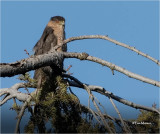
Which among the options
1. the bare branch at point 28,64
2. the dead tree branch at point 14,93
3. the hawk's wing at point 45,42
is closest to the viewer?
the bare branch at point 28,64

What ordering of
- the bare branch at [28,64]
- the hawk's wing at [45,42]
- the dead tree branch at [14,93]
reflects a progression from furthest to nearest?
the hawk's wing at [45,42]
the dead tree branch at [14,93]
the bare branch at [28,64]

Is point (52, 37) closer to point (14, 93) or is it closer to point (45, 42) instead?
point (45, 42)

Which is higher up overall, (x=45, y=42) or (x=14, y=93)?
(x=45, y=42)

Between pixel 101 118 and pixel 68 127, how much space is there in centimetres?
54

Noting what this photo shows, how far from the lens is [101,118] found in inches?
144

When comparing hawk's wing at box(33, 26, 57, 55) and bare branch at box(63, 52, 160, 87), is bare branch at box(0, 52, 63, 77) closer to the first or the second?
bare branch at box(63, 52, 160, 87)

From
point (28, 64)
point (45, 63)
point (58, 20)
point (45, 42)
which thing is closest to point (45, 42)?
point (45, 42)

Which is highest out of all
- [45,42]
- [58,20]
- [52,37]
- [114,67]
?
[58,20]

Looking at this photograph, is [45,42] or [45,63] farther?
[45,42]

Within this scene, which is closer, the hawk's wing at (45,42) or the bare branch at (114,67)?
the bare branch at (114,67)

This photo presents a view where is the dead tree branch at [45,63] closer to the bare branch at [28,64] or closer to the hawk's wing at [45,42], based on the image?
the bare branch at [28,64]

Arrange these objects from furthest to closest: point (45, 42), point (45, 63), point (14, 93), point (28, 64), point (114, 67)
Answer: point (45, 42) → point (14, 93) → point (45, 63) → point (114, 67) → point (28, 64)

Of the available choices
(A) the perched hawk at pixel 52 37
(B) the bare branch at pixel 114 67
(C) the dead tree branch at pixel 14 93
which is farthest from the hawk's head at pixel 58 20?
(B) the bare branch at pixel 114 67

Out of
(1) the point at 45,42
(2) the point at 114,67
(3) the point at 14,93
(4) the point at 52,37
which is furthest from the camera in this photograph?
(4) the point at 52,37
